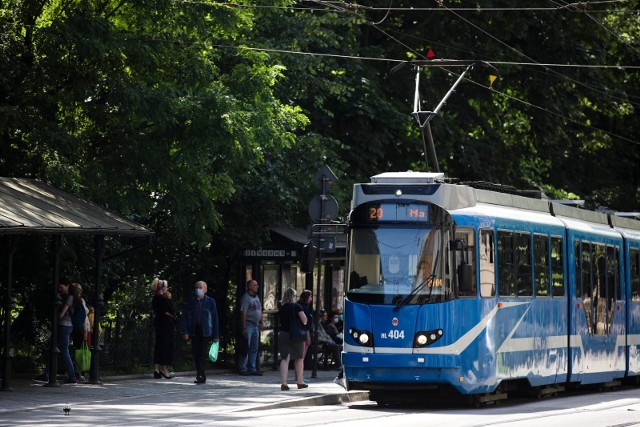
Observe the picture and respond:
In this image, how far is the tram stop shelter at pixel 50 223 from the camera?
1889 cm

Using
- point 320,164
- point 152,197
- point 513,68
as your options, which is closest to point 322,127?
point 320,164

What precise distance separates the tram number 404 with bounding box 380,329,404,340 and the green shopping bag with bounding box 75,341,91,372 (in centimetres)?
626

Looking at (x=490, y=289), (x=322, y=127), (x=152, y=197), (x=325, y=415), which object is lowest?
(x=325, y=415)

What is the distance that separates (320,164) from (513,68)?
7524 millimetres

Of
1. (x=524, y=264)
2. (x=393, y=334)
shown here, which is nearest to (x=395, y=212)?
(x=393, y=334)

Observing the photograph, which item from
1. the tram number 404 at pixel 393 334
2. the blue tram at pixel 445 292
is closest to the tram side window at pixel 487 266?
the blue tram at pixel 445 292

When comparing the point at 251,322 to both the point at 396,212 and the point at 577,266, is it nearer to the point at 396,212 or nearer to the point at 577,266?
the point at 577,266

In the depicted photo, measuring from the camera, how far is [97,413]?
16859mm

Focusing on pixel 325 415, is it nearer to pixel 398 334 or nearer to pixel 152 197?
pixel 398 334

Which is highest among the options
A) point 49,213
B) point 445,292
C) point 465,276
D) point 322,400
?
point 49,213

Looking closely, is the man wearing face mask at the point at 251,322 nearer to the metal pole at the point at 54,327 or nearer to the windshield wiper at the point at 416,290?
the metal pole at the point at 54,327

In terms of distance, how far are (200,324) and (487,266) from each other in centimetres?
578

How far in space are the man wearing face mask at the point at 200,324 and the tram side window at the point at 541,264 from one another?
17.5 ft

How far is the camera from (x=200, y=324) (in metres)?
23.1
